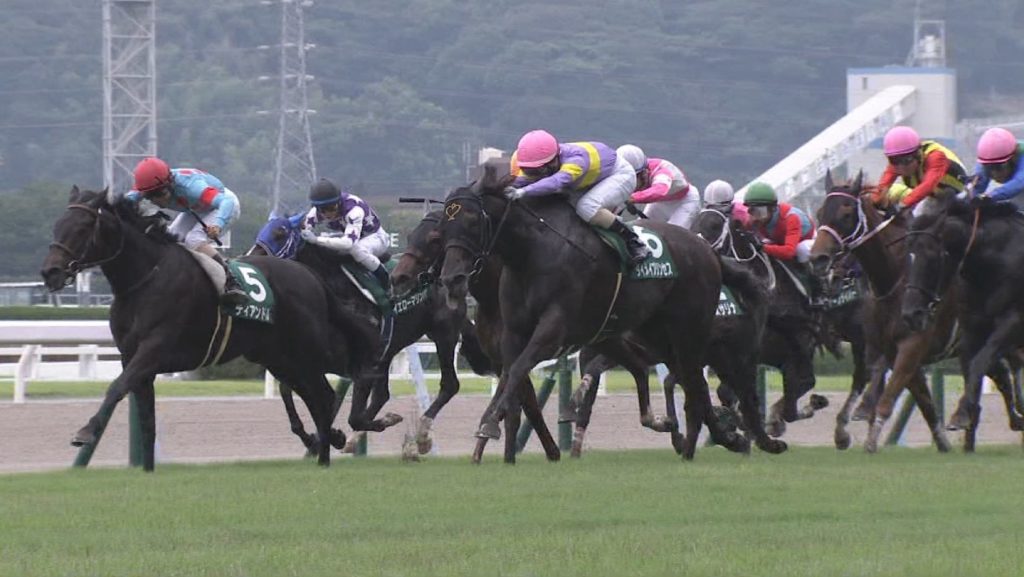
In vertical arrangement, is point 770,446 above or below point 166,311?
below

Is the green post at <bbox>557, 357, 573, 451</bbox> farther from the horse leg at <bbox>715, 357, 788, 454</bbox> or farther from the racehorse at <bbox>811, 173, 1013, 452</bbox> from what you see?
the racehorse at <bbox>811, 173, 1013, 452</bbox>

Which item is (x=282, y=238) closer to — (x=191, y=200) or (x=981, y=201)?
(x=191, y=200)

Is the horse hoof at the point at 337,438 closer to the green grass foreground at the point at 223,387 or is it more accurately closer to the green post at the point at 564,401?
the green post at the point at 564,401

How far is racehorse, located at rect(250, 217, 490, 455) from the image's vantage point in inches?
541

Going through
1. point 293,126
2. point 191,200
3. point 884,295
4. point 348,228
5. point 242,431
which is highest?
point 191,200

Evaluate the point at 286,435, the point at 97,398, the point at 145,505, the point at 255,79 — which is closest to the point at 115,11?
the point at 255,79

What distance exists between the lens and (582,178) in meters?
12.4

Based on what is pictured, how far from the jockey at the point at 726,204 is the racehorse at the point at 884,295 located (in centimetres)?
73

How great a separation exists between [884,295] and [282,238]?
12.2ft

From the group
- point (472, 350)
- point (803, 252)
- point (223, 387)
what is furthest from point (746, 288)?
point (223, 387)

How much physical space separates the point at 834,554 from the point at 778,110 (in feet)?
320

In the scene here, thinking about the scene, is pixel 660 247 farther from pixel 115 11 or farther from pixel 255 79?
pixel 255 79

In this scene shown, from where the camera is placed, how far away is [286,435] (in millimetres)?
16125

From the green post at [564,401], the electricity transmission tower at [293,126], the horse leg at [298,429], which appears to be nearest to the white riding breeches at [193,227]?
the horse leg at [298,429]
